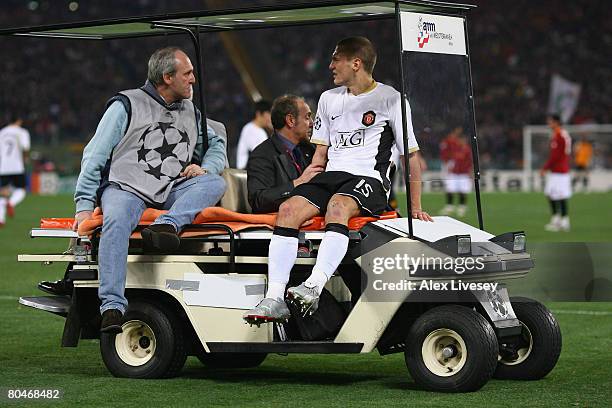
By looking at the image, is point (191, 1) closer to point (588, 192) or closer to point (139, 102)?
point (588, 192)

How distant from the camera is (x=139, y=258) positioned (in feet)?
24.6

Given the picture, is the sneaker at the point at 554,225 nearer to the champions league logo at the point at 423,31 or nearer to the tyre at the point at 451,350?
the champions league logo at the point at 423,31

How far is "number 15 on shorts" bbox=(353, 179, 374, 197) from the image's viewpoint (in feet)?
23.3

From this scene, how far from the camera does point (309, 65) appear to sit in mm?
42500

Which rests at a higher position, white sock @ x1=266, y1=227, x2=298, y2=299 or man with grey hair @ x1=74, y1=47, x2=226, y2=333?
man with grey hair @ x1=74, y1=47, x2=226, y2=333

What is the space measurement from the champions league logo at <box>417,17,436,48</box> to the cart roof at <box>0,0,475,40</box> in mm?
95

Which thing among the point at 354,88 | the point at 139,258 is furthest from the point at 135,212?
the point at 354,88

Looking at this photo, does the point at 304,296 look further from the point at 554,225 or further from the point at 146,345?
the point at 554,225

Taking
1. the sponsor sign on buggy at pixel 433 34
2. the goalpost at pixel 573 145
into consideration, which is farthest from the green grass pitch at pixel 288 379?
the goalpost at pixel 573 145

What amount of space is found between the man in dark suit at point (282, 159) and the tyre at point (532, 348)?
59.2 inches

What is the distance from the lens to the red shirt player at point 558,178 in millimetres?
22484

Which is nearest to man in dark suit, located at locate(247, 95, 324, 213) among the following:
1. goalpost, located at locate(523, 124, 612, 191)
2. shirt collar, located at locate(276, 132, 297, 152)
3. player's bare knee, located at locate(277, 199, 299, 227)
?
shirt collar, located at locate(276, 132, 297, 152)

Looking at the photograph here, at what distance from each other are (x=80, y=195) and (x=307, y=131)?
1562 mm

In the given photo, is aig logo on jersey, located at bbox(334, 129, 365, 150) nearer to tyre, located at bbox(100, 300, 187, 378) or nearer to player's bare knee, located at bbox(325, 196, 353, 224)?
player's bare knee, located at bbox(325, 196, 353, 224)
